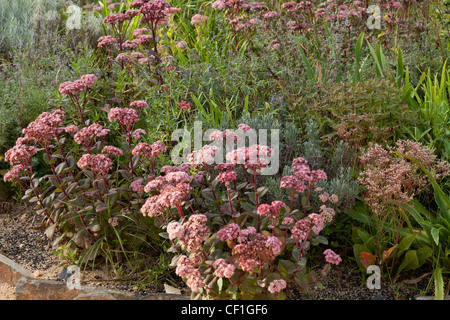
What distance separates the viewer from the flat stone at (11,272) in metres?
3.51

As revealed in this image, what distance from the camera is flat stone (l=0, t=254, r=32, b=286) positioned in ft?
11.5

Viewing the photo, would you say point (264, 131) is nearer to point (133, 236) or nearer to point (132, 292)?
point (133, 236)

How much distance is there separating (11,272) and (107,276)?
2.32 ft

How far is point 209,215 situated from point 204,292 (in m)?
0.51

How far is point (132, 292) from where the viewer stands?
10.6 feet

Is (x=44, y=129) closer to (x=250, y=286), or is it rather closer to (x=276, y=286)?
(x=250, y=286)

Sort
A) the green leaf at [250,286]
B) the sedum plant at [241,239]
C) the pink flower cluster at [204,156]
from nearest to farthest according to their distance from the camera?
1. the sedum plant at [241,239]
2. the green leaf at [250,286]
3. the pink flower cluster at [204,156]

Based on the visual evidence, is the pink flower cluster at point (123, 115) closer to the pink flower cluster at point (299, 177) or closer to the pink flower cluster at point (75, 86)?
the pink flower cluster at point (75, 86)

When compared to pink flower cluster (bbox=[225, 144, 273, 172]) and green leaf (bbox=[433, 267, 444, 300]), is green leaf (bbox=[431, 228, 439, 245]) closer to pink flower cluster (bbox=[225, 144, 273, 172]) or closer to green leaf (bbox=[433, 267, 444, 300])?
green leaf (bbox=[433, 267, 444, 300])

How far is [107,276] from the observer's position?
3.47 m

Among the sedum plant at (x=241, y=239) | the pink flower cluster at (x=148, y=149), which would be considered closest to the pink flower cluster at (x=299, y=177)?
the sedum plant at (x=241, y=239)

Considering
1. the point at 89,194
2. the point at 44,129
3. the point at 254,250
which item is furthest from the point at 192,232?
the point at 44,129

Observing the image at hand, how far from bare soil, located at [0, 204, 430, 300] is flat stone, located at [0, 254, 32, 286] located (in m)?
0.05

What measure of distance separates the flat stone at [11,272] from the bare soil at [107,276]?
0.05m
